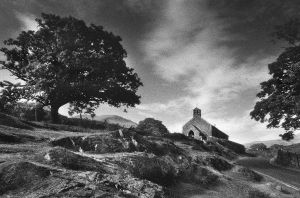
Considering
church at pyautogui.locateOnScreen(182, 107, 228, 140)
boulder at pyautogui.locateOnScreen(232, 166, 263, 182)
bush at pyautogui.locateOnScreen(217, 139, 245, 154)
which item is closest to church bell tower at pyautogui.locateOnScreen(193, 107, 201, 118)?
church at pyautogui.locateOnScreen(182, 107, 228, 140)

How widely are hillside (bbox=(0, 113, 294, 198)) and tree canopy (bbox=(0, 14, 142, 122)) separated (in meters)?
13.7

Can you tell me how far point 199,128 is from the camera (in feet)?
235

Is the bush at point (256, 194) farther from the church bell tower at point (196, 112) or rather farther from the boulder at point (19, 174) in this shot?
the church bell tower at point (196, 112)

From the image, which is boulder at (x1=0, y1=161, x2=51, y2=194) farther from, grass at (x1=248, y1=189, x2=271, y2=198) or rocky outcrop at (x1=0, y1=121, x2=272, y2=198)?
grass at (x1=248, y1=189, x2=271, y2=198)

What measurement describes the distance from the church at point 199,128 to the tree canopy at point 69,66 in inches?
1636

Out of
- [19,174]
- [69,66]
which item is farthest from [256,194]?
[69,66]

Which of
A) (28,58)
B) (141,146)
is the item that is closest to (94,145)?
(141,146)

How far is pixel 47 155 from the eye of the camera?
9.27 metres

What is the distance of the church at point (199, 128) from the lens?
69750 millimetres

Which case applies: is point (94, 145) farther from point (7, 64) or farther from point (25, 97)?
point (7, 64)

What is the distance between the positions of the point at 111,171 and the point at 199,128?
63.3m

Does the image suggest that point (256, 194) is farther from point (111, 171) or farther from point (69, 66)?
point (69, 66)

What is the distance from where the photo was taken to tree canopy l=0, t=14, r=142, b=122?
28078mm

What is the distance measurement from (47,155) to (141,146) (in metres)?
7.26
